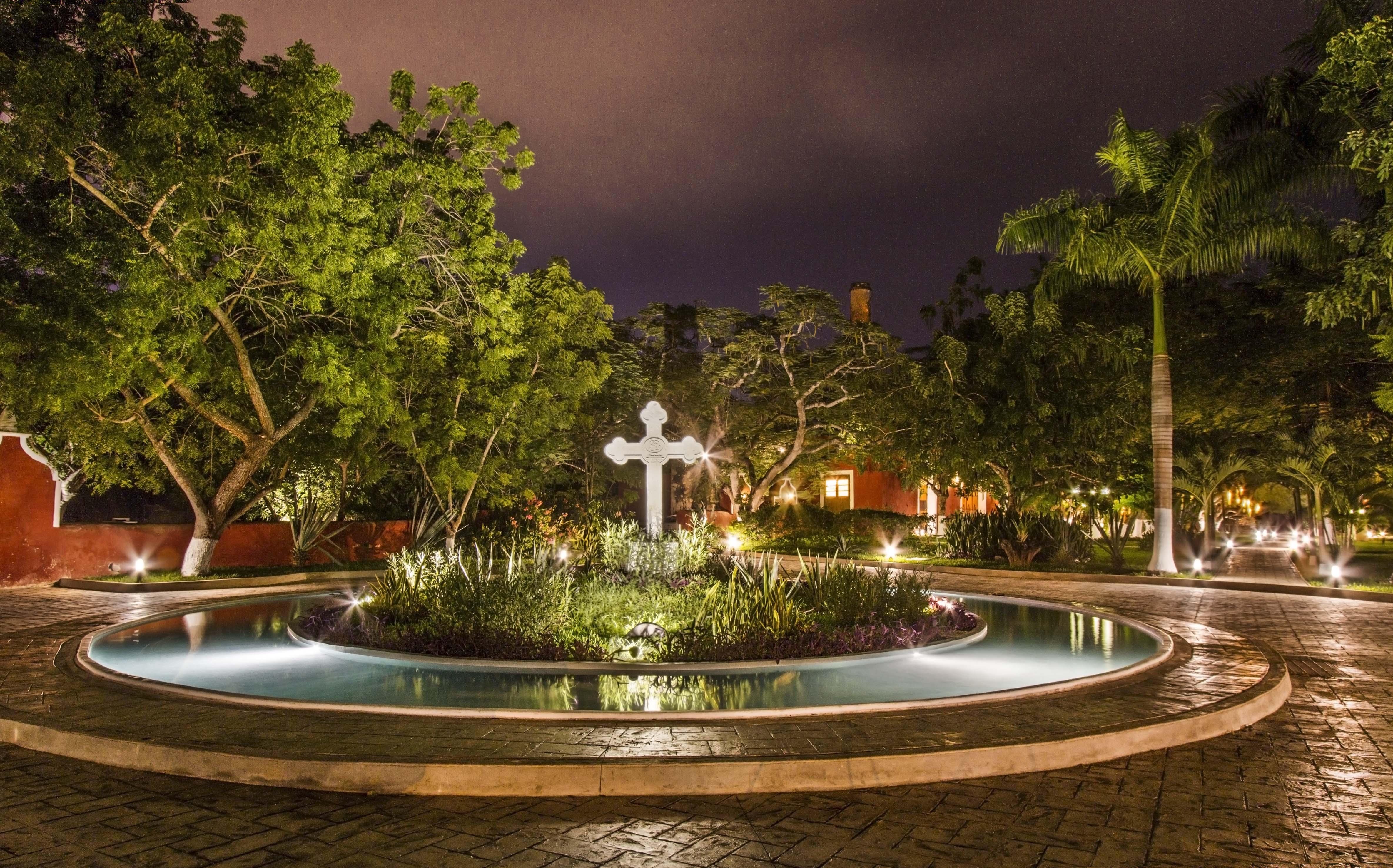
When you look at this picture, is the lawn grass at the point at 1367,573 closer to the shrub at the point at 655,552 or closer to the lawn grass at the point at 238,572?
the shrub at the point at 655,552

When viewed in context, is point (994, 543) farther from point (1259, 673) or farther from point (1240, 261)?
point (1259, 673)

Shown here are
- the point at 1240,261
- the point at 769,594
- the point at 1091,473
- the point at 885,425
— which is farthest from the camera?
the point at 885,425

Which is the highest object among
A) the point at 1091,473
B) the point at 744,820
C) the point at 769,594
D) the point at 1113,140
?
the point at 1113,140

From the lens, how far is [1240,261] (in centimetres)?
2005

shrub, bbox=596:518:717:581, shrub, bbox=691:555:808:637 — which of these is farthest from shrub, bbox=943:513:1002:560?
shrub, bbox=691:555:808:637

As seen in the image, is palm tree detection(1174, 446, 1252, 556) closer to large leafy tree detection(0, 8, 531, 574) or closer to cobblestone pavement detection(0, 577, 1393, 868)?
large leafy tree detection(0, 8, 531, 574)

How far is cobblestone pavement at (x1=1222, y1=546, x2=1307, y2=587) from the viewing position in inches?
837

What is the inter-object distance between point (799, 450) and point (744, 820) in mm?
26741

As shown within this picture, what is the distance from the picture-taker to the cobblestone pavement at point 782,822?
4.59m

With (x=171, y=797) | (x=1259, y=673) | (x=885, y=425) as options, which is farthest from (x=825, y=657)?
(x=885, y=425)

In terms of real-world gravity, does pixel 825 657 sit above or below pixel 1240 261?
below

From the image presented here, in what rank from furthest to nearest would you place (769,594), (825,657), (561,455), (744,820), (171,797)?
1. (561,455)
2. (769,594)
3. (825,657)
4. (171,797)
5. (744,820)

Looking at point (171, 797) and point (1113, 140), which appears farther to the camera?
point (1113, 140)

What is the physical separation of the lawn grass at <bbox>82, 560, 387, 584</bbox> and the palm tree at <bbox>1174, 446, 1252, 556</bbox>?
76.3 feet
